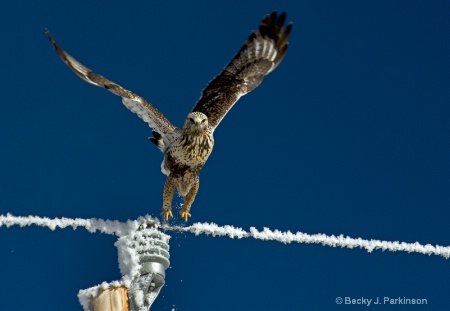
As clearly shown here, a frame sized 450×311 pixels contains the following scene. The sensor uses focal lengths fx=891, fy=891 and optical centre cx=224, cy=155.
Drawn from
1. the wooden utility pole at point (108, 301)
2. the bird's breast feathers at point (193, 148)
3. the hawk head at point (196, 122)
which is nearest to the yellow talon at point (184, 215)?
the bird's breast feathers at point (193, 148)

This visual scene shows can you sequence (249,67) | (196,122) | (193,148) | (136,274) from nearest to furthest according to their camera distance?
1. (136,274)
2. (196,122)
3. (193,148)
4. (249,67)

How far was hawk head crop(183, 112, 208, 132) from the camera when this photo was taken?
53.5 ft

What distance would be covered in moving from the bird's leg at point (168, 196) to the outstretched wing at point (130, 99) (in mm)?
745

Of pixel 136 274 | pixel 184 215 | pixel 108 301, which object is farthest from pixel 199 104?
pixel 108 301

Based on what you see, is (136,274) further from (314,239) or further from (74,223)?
(314,239)

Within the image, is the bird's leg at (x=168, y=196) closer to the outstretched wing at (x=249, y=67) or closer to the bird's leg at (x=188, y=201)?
the bird's leg at (x=188, y=201)

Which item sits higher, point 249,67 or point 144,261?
point 249,67

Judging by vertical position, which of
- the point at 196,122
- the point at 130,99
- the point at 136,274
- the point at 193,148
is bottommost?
the point at 136,274

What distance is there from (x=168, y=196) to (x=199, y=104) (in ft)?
6.60

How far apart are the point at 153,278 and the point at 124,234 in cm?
107

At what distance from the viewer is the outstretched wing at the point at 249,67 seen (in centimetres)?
1794

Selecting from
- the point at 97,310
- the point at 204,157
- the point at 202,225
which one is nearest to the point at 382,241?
the point at 202,225

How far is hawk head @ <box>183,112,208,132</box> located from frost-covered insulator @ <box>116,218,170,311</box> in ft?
6.89

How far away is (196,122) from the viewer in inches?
640
